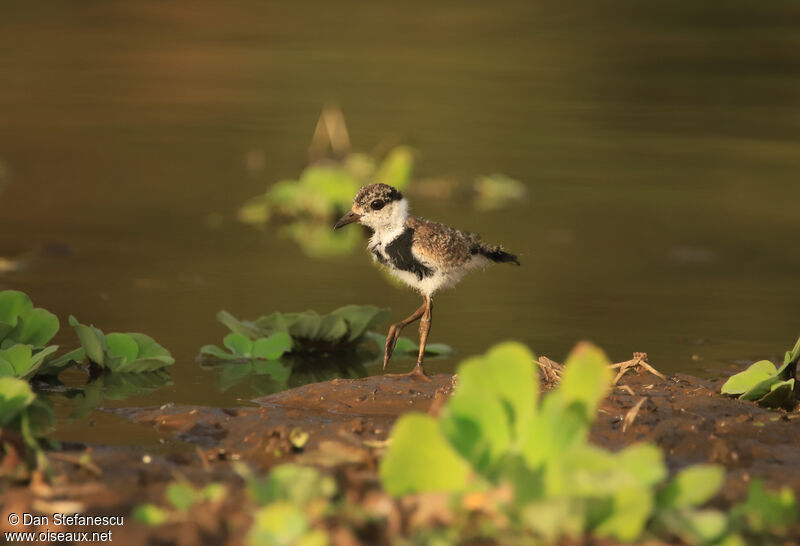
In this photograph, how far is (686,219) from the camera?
35.9 feet

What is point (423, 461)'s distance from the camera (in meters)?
3.54

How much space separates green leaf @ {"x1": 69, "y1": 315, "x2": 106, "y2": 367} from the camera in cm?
585

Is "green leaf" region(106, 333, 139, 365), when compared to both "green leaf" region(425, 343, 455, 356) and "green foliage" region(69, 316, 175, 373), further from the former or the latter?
"green leaf" region(425, 343, 455, 356)

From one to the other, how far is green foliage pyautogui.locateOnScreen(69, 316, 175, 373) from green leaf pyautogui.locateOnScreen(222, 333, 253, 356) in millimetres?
425

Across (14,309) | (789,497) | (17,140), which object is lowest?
(17,140)

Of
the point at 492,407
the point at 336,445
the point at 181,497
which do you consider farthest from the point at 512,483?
the point at 336,445

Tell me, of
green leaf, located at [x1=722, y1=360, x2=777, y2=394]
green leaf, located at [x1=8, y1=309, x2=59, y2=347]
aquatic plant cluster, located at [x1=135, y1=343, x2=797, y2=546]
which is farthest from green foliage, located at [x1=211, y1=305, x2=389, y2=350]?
aquatic plant cluster, located at [x1=135, y1=343, x2=797, y2=546]

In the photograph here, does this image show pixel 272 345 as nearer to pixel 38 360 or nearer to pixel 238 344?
pixel 238 344

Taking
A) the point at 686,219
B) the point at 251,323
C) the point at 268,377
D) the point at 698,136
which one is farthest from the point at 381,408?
the point at 698,136

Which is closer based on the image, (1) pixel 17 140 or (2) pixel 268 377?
(2) pixel 268 377

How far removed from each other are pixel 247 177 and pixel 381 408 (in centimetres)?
699

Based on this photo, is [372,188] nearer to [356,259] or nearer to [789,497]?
[356,259]

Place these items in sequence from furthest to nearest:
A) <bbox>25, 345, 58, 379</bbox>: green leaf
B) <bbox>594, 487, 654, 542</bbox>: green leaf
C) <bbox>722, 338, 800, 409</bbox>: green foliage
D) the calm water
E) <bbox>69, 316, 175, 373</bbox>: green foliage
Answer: the calm water
<bbox>69, 316, 175, 373</bbox>: green foliage
<bbox>722, 338, 800, 409</bbox>: green foliage
<bbox>25, 345, 58, 379</bbox>: green leaf
<bbox>594, 487, 654, 542</bbox>: green leaf

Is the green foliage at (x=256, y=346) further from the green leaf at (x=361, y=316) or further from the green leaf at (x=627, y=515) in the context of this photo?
the green leaf at (x=627, y=515)
